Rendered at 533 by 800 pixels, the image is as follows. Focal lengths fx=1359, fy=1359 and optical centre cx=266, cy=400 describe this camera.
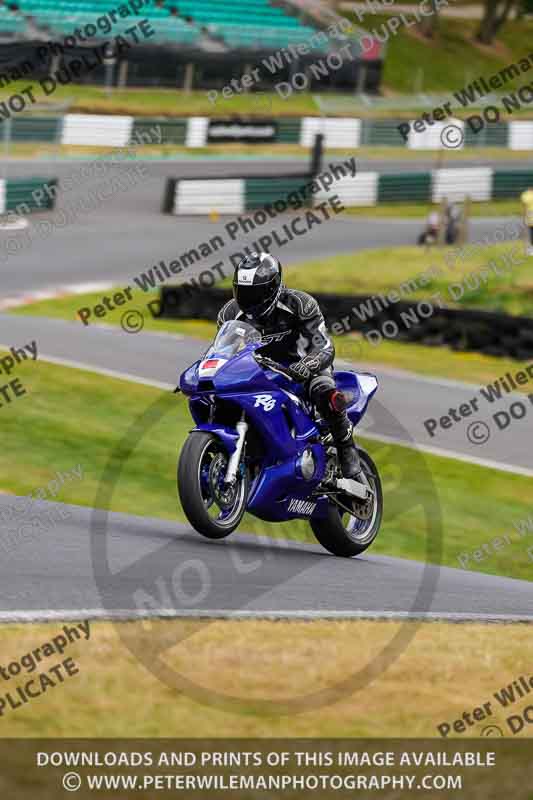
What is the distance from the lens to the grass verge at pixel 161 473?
452 inches

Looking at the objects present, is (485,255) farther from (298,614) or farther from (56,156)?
(298,614)

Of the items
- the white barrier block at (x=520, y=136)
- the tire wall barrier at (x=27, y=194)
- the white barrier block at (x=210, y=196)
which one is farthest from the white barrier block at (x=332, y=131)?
the tire wall barrier at (x=27, y=194)

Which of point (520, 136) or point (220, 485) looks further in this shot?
point (520, 136)

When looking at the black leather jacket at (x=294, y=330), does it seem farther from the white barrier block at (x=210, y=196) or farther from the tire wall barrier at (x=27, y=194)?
the white barrier block at (x=210, y=196)

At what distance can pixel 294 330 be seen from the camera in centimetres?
894

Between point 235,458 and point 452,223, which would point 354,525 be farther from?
point 452,223

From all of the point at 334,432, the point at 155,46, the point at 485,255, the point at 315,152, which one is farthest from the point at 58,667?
the point at 155,46

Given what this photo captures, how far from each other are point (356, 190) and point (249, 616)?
28871mm

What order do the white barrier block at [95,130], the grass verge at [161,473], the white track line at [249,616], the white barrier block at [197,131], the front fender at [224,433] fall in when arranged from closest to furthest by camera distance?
the white track line at [249,616] → the front fender at [224,433] → the grass verge at [161,473] → the white barrier block at [95,130] → the white barrier block at [197,131]

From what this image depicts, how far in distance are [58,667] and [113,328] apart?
15.8 meters

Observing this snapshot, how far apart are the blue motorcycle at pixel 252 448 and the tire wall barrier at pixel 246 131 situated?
2326 centimetres

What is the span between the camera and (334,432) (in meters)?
9.09

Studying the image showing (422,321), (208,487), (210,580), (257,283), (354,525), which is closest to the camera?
(210,580)

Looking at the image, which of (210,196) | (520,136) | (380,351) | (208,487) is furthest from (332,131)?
(208,487)
